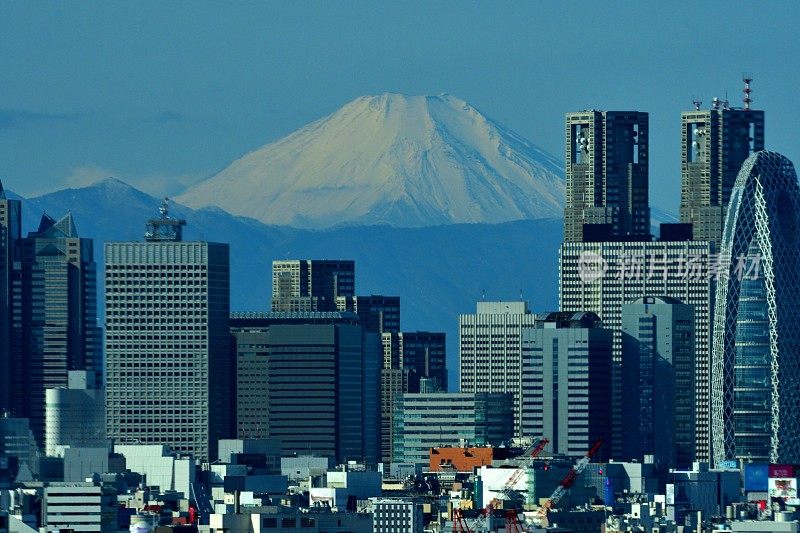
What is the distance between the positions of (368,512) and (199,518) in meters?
10.8

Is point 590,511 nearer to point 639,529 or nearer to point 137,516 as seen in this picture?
point 639,529

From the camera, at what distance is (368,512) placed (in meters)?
196

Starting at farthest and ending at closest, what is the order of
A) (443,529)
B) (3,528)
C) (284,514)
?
(443,529)
(284,514)
(3,528)

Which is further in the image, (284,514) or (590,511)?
(590,511)

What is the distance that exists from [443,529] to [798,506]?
2406 centimetres

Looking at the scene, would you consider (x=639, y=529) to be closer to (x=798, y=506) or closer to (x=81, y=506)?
(x=798, y=506)

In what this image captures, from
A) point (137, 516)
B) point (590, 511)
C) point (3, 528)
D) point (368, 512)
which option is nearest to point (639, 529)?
point (590, 511)

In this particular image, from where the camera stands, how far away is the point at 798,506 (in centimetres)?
19875

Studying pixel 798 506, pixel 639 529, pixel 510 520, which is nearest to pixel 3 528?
pixel 510 520

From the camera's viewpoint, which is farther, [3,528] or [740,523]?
[740,523]

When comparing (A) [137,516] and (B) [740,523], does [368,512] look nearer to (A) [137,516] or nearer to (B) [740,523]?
(A) [137,516]

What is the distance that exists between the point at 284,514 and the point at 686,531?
117 ft

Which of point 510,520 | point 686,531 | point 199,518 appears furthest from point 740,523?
point 199,518

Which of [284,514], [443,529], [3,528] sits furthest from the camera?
[443,529]
